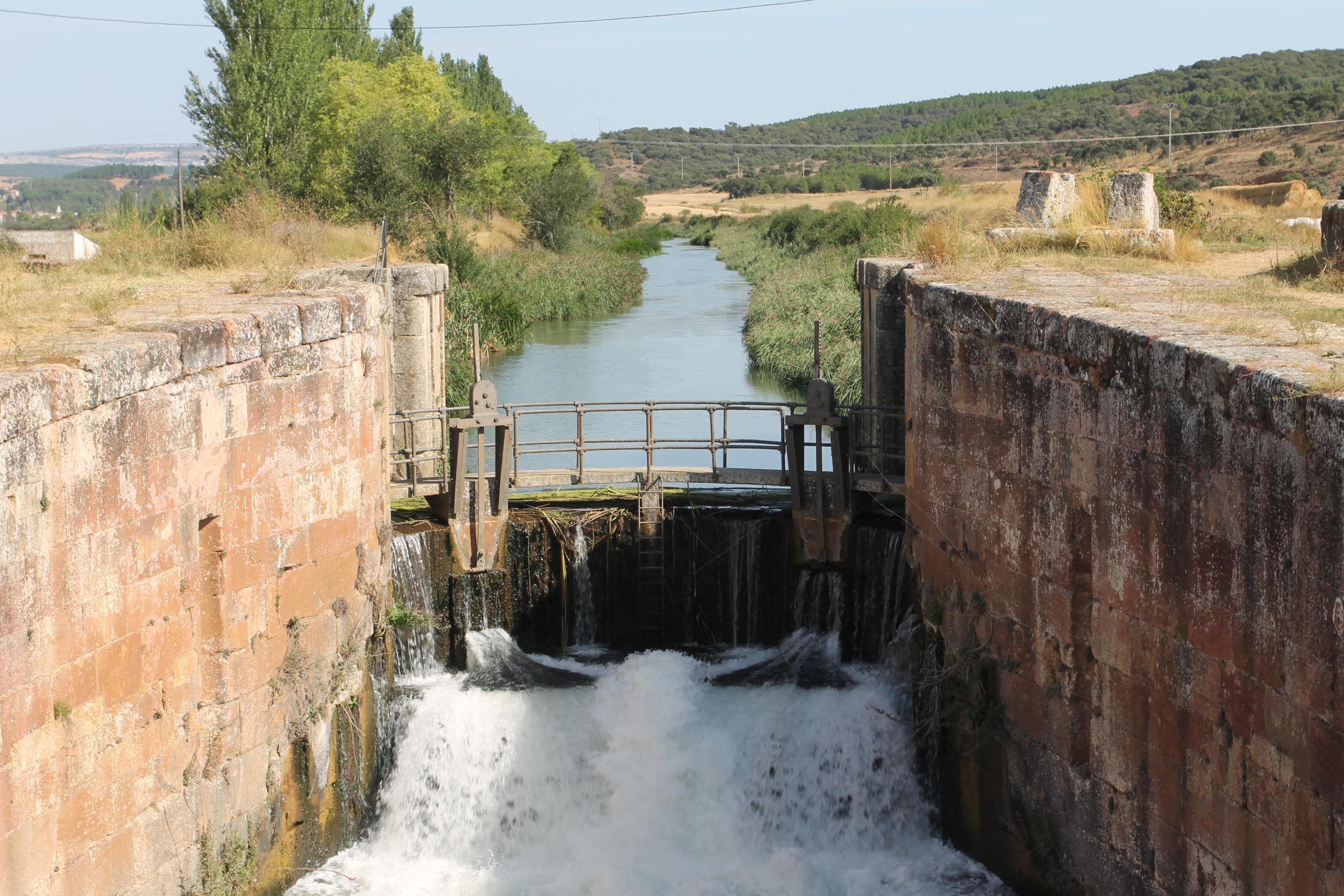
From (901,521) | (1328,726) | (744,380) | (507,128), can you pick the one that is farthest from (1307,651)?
(507,128)

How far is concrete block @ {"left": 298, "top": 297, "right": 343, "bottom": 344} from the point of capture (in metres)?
8.59

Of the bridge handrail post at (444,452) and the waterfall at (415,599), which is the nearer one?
the waterfall at (415,599)

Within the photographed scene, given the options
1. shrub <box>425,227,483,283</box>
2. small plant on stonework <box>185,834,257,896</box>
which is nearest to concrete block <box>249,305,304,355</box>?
small plant on stonework <box>185,834,257,896</box>

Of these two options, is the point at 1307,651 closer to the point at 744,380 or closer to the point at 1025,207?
the point at 1025,207

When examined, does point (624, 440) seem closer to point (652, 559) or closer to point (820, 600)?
point (652, 559)

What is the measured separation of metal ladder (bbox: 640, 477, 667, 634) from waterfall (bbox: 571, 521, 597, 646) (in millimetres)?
392

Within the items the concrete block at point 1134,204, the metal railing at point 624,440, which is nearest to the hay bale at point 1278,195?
the concrete block at point 1134,204

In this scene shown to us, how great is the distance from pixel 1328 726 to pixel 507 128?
47.5 m

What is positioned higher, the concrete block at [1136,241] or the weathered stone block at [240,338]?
the concrete block at [1136,241]

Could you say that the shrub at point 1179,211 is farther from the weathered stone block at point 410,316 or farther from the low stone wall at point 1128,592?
the weathered stone block at point 410,316

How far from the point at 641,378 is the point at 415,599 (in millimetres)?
9604

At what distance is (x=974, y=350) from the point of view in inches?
338

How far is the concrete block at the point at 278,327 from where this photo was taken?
8.17m

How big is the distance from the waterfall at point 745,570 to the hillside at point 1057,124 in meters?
21.0
